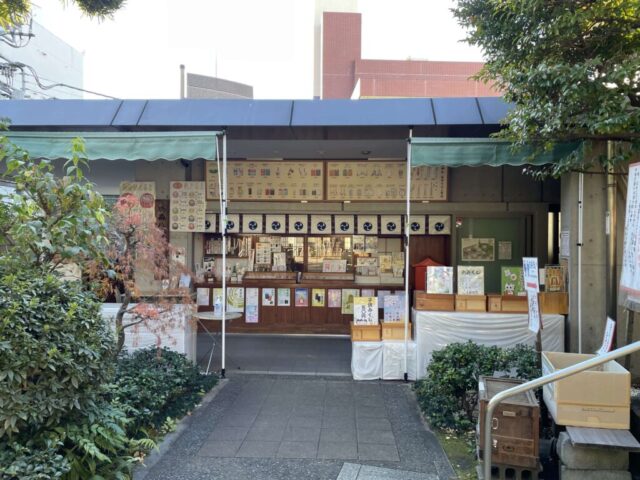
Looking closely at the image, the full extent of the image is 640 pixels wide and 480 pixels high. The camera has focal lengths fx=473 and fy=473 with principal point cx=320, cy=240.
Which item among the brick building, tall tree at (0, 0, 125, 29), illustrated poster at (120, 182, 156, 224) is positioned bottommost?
illustrated poster at (120, 182, 156, 224)

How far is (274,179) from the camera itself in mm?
10078

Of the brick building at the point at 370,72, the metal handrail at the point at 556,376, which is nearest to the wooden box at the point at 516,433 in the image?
the metal handrail at the point at 556,376

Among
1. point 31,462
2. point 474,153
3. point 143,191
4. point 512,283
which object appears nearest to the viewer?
point 31,462

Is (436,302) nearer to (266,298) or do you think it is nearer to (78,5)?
(266,298)

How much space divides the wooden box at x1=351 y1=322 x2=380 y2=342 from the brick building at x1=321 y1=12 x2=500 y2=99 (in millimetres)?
30966

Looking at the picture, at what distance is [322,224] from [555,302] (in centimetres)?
491

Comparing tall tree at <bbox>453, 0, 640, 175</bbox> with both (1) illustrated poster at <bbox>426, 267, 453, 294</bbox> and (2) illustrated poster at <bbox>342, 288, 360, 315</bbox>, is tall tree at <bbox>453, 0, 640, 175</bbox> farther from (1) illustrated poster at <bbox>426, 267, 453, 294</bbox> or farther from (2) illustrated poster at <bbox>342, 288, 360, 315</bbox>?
(2) illustrated poster at <bbox>342, 288, 360, 315</bbox>

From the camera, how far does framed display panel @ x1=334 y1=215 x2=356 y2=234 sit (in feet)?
34.3

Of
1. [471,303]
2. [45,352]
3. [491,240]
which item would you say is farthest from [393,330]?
[45,352]

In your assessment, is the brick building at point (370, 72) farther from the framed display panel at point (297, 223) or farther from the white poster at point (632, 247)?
the white poster at point (632, 247)

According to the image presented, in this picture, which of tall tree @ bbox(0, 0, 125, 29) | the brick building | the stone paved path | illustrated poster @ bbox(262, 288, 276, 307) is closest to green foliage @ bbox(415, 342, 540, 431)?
the stone paved path

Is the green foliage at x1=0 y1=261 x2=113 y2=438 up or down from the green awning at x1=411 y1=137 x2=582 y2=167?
down

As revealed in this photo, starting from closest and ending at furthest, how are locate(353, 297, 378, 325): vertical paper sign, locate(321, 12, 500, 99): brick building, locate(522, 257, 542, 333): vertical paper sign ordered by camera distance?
locate(522, 257, 542, 333): vertical paper sign
locate(353, 297, 378, 325): vertical paper sign
locate(321, 12, 500, 99): brick building

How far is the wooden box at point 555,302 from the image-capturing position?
297 inches
